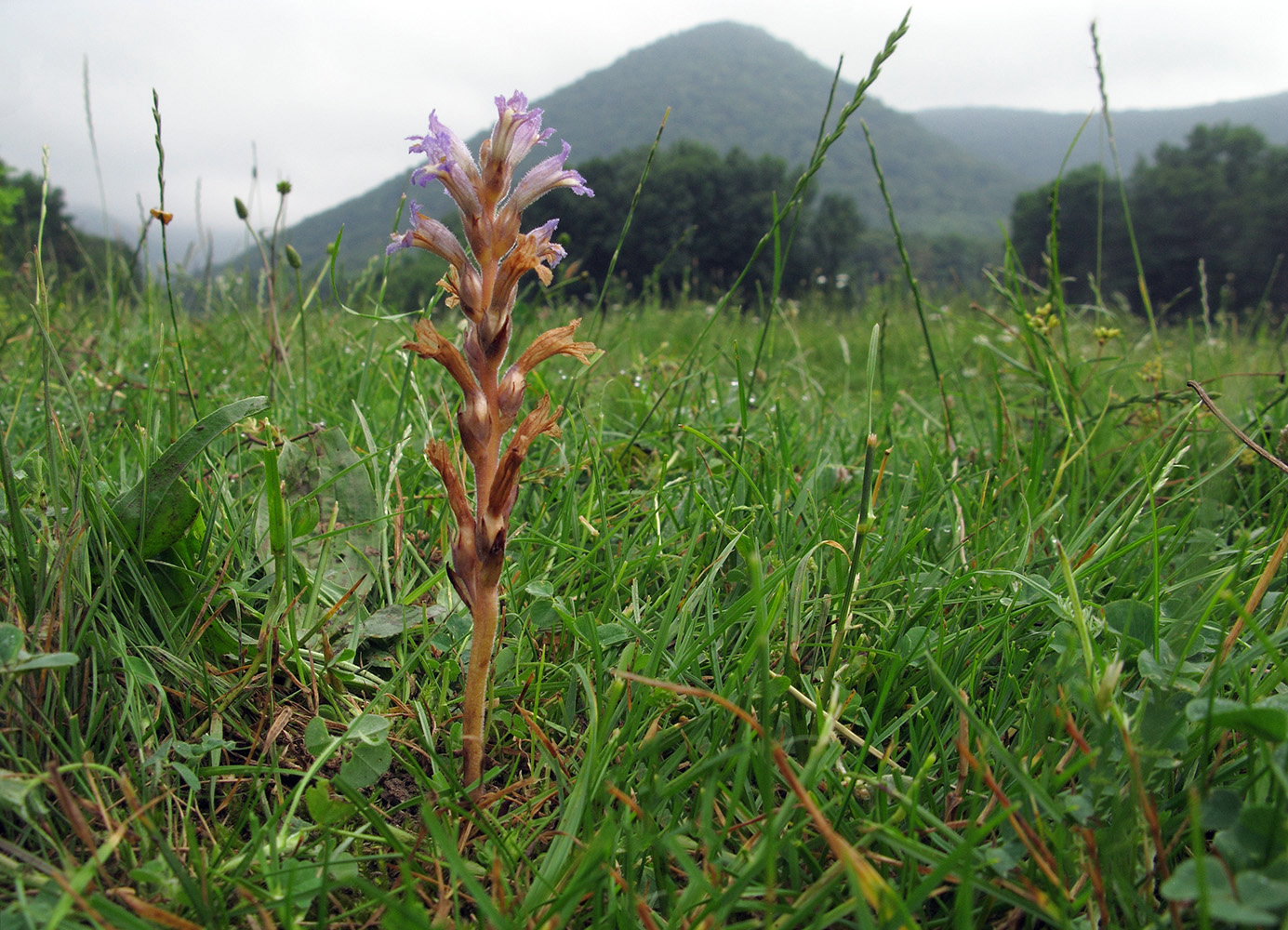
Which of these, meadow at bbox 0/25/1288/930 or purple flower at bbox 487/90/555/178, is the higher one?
purple flower at bbox 487/90/555/178

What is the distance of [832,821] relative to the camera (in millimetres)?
1207

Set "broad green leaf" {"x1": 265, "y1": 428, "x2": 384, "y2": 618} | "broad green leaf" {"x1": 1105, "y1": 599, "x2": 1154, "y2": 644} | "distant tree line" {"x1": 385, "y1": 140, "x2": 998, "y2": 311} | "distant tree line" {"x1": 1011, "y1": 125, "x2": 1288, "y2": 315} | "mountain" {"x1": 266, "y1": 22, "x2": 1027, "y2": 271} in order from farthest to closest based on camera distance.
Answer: "mountain" {"x1": 266, "y1": 22, "x2": 1027, "y2": 271} < "distant tree line" {"x1": 1011, "y1": 125, "x2": 1288, "y2": 315} < "distant tree line" {"x1": 385, "y1": 140, "x2": 998, "y2": 311} < "broad green leaf" {"x1": 265, "y1": 428, "x2": 384, "y2": 618} < "broad green leaf" {"x1": 1105, "y1": 599, "x2": 1154, "y2": 644}

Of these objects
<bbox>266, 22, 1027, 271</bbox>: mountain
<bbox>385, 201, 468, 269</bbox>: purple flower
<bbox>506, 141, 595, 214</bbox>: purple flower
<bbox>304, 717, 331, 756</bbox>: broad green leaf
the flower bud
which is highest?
<bbox>266, 22, 1027, 271</bbox>: mountain

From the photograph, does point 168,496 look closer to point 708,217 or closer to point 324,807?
point 324,807

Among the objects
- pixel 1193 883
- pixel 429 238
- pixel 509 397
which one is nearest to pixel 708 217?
pixel 429 238

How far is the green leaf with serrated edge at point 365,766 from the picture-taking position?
51.2 inches

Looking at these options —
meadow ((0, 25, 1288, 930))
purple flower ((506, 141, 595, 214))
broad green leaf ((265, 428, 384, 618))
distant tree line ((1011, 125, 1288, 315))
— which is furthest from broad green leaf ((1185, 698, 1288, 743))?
distant tree line ((1011, 125, 1288, 315))

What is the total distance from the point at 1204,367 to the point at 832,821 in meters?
6.12

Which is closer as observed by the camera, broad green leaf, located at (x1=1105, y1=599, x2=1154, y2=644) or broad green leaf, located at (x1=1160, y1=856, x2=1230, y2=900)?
broad green leaf, located at (x1=1160, y1=856, x2=1230, y2=900)

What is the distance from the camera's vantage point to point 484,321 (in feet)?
3.94

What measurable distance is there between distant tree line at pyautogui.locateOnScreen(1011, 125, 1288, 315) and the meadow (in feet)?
171

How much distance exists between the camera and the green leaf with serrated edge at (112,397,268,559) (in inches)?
56.2

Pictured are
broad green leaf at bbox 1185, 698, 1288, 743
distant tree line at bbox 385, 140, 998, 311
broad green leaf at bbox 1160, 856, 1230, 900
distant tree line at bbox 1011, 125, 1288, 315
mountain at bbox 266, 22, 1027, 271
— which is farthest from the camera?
mountain at bbox 266, 22, 1027, 271

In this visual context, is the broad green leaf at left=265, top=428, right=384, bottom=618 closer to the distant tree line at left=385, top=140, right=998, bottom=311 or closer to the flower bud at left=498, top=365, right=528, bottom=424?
the flower bud at left=498, top=365, right=528, bottom=424
